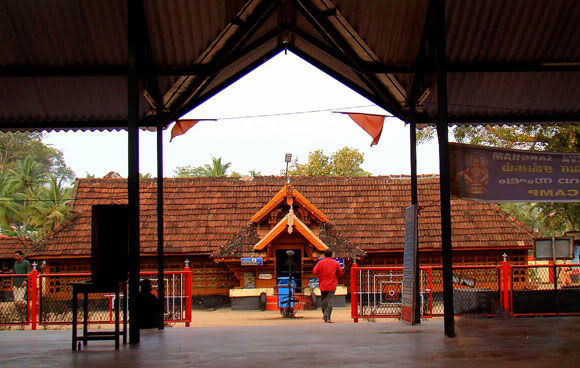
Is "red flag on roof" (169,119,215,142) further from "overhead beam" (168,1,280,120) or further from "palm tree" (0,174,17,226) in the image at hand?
"palm tree" (0,174,17,226)

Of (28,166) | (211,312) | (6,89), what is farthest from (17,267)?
(28,166)

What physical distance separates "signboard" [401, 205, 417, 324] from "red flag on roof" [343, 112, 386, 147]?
2.04 m

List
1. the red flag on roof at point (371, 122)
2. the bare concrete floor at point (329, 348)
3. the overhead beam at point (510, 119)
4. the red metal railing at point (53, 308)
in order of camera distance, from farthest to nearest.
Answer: the red metal railing at point (53, 308) < the red flag on roof at point (371, 122) < the overhead beam at point (510, 119) < the bare concrete floor at point (329, 348)

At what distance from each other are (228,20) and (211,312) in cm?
1381

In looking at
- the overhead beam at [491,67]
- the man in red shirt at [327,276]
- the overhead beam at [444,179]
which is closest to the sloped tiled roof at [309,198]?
the man in red shirt at [327,276]

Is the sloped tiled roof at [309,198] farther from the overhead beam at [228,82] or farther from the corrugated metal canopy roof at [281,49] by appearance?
the overhead beam at [228,82]

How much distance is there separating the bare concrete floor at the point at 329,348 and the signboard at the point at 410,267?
0.56 meters

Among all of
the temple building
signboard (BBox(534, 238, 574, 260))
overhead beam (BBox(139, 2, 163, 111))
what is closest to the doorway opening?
the temple building

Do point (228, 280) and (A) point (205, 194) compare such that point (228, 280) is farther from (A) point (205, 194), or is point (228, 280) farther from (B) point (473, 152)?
(B) point (473, 152)

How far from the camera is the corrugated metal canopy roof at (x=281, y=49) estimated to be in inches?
404

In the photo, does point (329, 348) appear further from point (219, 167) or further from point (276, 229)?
point (219, 167)

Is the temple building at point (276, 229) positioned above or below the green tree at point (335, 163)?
below

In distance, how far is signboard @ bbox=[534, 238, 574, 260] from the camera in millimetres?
13781

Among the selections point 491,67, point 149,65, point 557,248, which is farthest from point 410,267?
point 149,65
